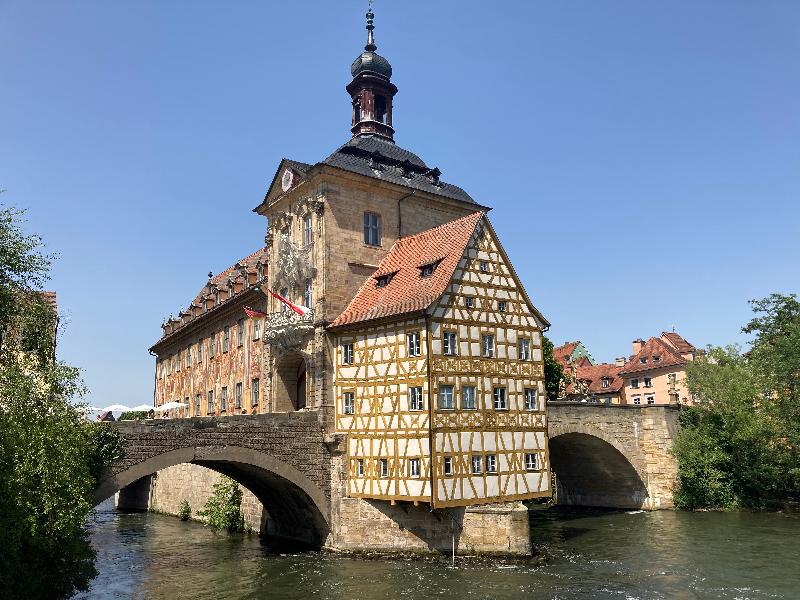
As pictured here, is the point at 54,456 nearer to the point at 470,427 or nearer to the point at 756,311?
the point at 470,427

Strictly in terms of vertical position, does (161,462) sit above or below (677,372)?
below

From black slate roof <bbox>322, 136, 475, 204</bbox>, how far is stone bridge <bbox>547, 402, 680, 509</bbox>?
12774 mm

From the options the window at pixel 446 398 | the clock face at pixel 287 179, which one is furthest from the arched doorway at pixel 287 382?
the window at pixel 446 398

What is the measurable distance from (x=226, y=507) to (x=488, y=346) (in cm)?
1721

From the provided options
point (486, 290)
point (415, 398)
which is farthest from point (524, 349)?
point (415, 398)

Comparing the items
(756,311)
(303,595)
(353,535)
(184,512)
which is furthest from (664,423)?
(184,512)

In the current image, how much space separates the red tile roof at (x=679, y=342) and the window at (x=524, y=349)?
4587 centimetres

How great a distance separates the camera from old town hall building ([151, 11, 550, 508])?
2442 cm

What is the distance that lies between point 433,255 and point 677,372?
48.0 meters

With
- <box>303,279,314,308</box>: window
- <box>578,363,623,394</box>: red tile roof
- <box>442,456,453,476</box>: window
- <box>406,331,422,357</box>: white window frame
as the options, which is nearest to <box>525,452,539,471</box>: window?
<box>442,456,453,476</box>: window

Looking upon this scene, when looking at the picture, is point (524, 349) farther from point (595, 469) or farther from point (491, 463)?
point (595, 469)

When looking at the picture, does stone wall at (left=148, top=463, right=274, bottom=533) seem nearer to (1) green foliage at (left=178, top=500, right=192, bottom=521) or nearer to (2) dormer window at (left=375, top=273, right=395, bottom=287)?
(1) green foliage at (left=178, top=500, right=192, bottom=521)

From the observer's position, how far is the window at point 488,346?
2597 cm

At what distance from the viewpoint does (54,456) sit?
1680 cm
